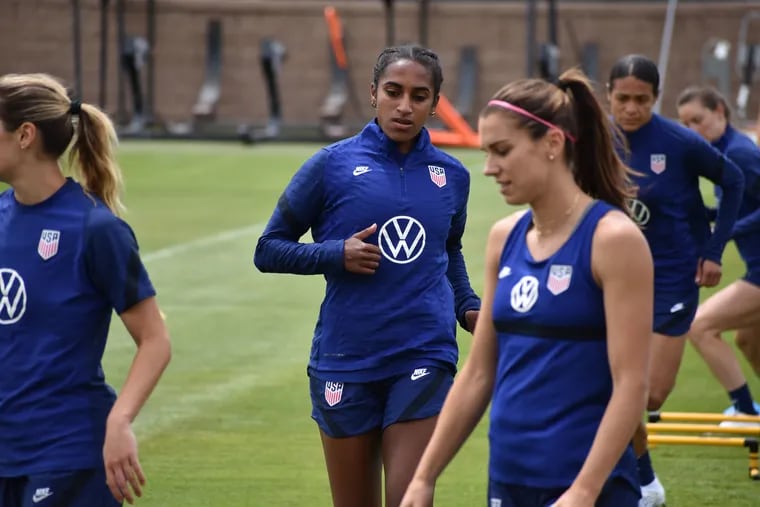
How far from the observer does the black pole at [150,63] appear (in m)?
34.0

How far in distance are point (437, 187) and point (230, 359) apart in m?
6.96

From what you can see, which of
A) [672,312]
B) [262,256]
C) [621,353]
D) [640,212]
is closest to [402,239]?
[262,256]

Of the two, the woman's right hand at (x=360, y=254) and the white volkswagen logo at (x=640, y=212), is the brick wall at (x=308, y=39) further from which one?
the woman's right hand at (x=360, y=254)

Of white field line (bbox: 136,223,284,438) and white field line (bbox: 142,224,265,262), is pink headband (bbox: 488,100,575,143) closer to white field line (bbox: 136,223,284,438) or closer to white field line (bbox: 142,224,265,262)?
white field line (bbox: 136,223,284,438)

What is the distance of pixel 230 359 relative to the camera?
42.6ft

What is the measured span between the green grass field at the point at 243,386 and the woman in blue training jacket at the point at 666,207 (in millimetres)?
842

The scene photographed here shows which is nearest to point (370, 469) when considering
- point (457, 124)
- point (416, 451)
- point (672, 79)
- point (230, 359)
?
point (416, 451)

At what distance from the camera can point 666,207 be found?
27.5 ft

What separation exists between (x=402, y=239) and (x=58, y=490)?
5.90ft

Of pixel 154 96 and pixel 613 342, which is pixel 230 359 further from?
pixel 154 96

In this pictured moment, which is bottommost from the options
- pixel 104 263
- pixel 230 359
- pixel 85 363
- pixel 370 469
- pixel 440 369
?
pixel 230 359

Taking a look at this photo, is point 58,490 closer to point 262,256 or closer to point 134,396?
point 134,396

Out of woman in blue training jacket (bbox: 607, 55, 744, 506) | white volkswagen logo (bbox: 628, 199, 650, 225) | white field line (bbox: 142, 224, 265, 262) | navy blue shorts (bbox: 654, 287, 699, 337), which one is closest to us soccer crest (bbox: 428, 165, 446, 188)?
woman in blue training jacket (bbox: 607, 55, 744, 506)

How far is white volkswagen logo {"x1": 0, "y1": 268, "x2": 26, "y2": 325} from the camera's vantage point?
499cm
